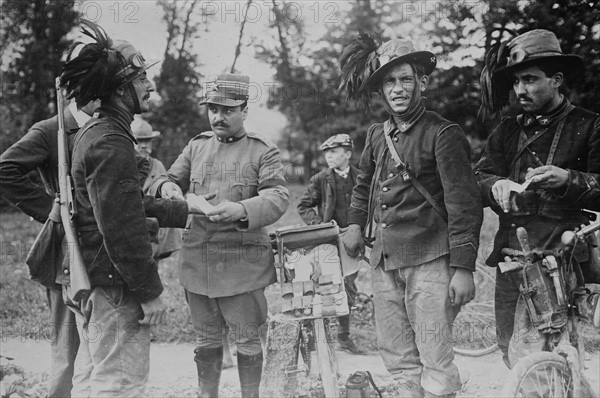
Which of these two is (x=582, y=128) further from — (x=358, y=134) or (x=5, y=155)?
(x=358, y=134)

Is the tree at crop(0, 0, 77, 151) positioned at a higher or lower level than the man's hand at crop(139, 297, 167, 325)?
higher

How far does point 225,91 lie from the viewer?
337cm

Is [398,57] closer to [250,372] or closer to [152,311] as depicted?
[152,311]

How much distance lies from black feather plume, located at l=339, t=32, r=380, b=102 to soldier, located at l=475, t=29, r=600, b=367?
2.39 ft

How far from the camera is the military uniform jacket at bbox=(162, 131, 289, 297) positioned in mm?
3340

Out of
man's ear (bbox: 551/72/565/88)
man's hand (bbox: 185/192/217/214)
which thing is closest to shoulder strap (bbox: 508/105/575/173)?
man's ear (bbox: 551/72/565/88)

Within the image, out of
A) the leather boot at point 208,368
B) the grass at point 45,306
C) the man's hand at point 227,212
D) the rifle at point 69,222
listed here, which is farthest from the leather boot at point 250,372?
the grass at point 45,306

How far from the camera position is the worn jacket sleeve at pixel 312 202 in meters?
5.72

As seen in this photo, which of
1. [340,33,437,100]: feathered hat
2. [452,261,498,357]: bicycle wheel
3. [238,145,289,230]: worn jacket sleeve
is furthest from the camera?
[452,261,498,357]: bicycle wheel

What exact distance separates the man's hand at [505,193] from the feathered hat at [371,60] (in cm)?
81

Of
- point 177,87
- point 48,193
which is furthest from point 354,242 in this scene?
point 177,87

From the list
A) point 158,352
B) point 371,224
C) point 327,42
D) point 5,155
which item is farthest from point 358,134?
point 5,155

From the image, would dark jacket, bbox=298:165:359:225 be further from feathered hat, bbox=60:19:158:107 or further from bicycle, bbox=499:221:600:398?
feathered hat, bbox=60:19:158:107

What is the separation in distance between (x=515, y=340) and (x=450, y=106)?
13.8 ft
